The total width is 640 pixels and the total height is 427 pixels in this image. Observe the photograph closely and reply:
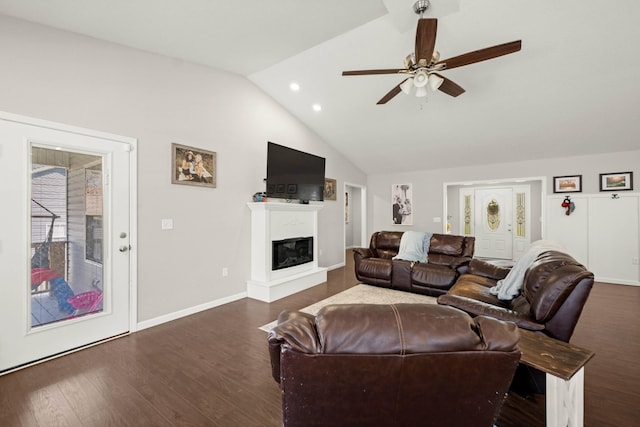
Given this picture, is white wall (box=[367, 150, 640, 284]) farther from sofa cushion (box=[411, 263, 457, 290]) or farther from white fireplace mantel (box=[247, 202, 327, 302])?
white fireplace mantel (box=[247, 202, 327, 302])

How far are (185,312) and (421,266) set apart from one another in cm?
337

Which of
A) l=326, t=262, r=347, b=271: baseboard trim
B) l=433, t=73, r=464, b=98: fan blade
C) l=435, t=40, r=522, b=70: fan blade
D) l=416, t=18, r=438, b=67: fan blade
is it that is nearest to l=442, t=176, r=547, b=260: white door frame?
l=326, t=262, r=347, b=271: baseboard trim

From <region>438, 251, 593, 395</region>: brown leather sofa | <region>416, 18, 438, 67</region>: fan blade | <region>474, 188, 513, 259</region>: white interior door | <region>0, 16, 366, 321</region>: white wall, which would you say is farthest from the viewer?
<region>474, 188, 513, 259</region>: white interior door

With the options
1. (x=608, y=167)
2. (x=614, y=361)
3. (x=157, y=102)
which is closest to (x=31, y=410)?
(x=157, y=102)

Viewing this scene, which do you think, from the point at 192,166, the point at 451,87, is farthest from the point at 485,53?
the point at 192,166

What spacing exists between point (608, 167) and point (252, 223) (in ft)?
20.9

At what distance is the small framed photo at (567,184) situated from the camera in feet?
17.5

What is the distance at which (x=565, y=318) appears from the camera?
180cm

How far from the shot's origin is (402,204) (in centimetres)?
732

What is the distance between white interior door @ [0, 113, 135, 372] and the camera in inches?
92.0

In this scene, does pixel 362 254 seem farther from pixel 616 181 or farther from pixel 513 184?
pixel 513 184

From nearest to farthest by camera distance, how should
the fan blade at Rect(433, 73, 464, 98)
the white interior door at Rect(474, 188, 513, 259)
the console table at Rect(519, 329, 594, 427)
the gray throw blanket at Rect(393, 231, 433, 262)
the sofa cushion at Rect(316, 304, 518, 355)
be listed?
the sofa cushion at Rect(316, 304, 518, 355)
the console table at Rect(519, 329, 594, 427)
the fan blade at Rect(433, 73, 464, 98)
the gray throw blanket at Rect(393, 231, 433, 262)
the white interior door at Rect(474, 188, 513, 259)

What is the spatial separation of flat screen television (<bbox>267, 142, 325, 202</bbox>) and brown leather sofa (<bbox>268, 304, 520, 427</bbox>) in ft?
11.7

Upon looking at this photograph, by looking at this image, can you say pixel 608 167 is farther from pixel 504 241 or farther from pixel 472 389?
pixel 472 389
